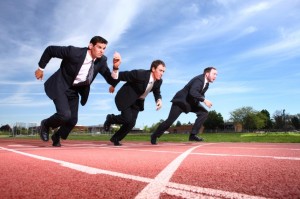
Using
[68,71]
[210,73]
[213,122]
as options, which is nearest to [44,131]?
[68,71]

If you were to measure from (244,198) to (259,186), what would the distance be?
16.5 inches

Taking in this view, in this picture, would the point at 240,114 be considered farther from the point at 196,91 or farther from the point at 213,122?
the point at 196,91

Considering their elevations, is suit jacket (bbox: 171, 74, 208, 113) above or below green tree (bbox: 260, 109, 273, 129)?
below

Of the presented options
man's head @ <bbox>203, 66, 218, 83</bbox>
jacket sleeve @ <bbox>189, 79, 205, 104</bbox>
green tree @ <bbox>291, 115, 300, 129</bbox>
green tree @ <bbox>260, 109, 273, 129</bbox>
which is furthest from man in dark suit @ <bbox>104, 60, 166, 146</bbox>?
green tree @ <bbox>260, 109, 273, 129</bbox>

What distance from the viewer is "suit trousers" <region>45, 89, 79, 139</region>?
6.31 meters

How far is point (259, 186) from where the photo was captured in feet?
7.34

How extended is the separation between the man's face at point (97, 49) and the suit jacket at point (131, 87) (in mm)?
1236

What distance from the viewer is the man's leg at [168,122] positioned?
9.06 metres

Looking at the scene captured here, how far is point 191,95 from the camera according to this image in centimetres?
889

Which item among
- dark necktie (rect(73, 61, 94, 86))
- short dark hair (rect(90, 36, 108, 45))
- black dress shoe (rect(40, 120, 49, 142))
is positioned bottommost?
black dress shoe (rect(40, 120, 49, 142))

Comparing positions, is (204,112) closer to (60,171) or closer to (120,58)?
(120,58)

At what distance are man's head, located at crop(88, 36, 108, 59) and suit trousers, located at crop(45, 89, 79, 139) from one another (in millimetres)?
1036

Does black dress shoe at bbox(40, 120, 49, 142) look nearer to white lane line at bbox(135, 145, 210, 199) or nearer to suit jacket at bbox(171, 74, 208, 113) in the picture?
suit jacket at bbox(171, 74, 208, 113)

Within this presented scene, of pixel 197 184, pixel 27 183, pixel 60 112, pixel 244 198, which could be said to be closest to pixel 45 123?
pixel 60 112
